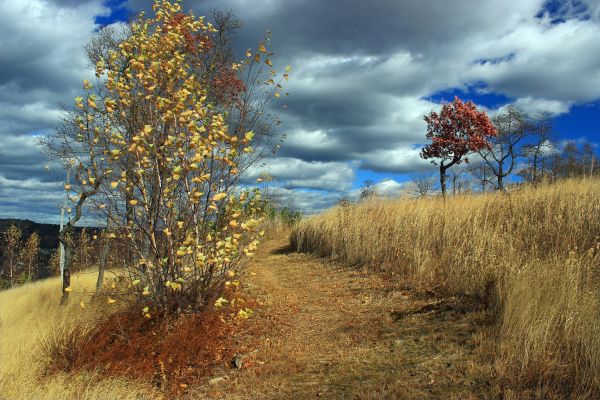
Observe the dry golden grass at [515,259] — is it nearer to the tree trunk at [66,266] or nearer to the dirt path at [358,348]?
the dirt path at [358,348]

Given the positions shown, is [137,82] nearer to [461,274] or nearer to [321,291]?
[321,291]

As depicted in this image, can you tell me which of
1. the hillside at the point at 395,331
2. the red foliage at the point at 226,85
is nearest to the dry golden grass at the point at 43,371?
the hillside at the point at 395,331

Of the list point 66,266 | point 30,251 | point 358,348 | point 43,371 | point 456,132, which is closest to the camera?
point 358,348

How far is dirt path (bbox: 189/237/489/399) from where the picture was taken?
3.95 m

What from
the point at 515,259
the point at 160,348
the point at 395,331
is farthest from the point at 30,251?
the point at 515,259

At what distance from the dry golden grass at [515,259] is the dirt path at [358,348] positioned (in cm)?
40

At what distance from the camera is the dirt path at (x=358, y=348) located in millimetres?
3949

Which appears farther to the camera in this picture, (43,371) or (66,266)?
(66,266)

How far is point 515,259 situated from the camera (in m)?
6.05

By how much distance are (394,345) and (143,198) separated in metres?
3.88

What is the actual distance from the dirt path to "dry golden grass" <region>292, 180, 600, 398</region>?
0.40 metres

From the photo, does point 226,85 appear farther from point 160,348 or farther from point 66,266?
point 160,348

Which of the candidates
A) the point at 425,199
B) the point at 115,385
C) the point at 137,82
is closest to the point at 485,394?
the point at 115,385

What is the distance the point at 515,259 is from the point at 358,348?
2757 mm
